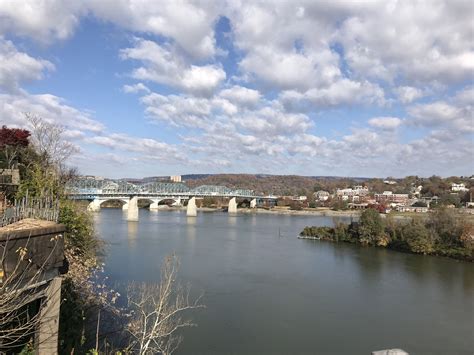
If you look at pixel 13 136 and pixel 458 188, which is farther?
pixel 458 188

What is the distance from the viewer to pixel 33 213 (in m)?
3.42

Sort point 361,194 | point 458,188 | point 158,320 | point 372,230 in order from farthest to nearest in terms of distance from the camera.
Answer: point 361,194, point 458,188, point 372,230, point 158,320

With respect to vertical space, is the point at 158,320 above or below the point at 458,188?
below

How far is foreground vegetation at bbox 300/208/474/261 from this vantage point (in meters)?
18.3

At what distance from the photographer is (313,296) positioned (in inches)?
428

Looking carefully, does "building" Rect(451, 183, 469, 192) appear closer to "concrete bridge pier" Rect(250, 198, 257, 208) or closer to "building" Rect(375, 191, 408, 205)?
"building" Rect(375, 191, 408, 205)

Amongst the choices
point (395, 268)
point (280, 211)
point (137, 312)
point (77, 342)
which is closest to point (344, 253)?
point (395, 268)

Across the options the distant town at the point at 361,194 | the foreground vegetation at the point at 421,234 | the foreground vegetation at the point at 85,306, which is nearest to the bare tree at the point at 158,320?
the foreground vegetation at the point at 85,306

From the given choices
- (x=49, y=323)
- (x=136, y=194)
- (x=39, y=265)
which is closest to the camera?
(x=39, y=265)

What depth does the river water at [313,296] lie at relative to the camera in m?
7.60

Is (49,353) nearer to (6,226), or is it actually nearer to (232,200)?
(6,226)

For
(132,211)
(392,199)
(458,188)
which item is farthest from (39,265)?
(458,188)

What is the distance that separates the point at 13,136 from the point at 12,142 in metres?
0.14

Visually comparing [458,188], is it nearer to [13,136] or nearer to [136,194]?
[136,194]
